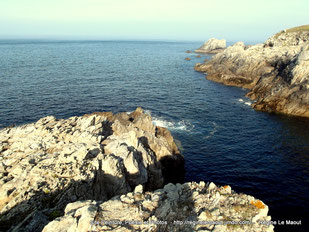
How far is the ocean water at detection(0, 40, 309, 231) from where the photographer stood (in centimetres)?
3634

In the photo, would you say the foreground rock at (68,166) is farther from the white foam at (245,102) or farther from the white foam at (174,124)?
the white foam at (245,102)

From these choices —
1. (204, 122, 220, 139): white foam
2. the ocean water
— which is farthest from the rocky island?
(204, 122, 220, 139): white foam

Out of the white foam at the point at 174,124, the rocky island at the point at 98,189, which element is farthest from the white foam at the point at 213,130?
the rocky island at the point at 98,189

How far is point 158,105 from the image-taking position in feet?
226

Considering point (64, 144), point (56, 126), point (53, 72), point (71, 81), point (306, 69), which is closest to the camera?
point (64, 144)

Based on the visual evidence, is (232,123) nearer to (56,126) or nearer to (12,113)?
(56,126)

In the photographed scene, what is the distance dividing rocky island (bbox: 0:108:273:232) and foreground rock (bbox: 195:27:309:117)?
149ft

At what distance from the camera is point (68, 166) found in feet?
76.3

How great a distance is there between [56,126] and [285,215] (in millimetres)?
34115

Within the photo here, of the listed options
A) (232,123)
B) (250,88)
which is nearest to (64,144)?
(232,123)

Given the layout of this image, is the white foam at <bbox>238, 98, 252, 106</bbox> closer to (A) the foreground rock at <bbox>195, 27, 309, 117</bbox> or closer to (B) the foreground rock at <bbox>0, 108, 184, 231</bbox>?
(A) the foreground rock at <bbox>195, 27, 309, 117</bbox>

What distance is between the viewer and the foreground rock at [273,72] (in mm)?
63728

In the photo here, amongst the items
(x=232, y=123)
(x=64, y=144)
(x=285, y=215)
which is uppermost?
(x=64, y=144)

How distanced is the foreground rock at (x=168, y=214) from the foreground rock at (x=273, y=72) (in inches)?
2174
